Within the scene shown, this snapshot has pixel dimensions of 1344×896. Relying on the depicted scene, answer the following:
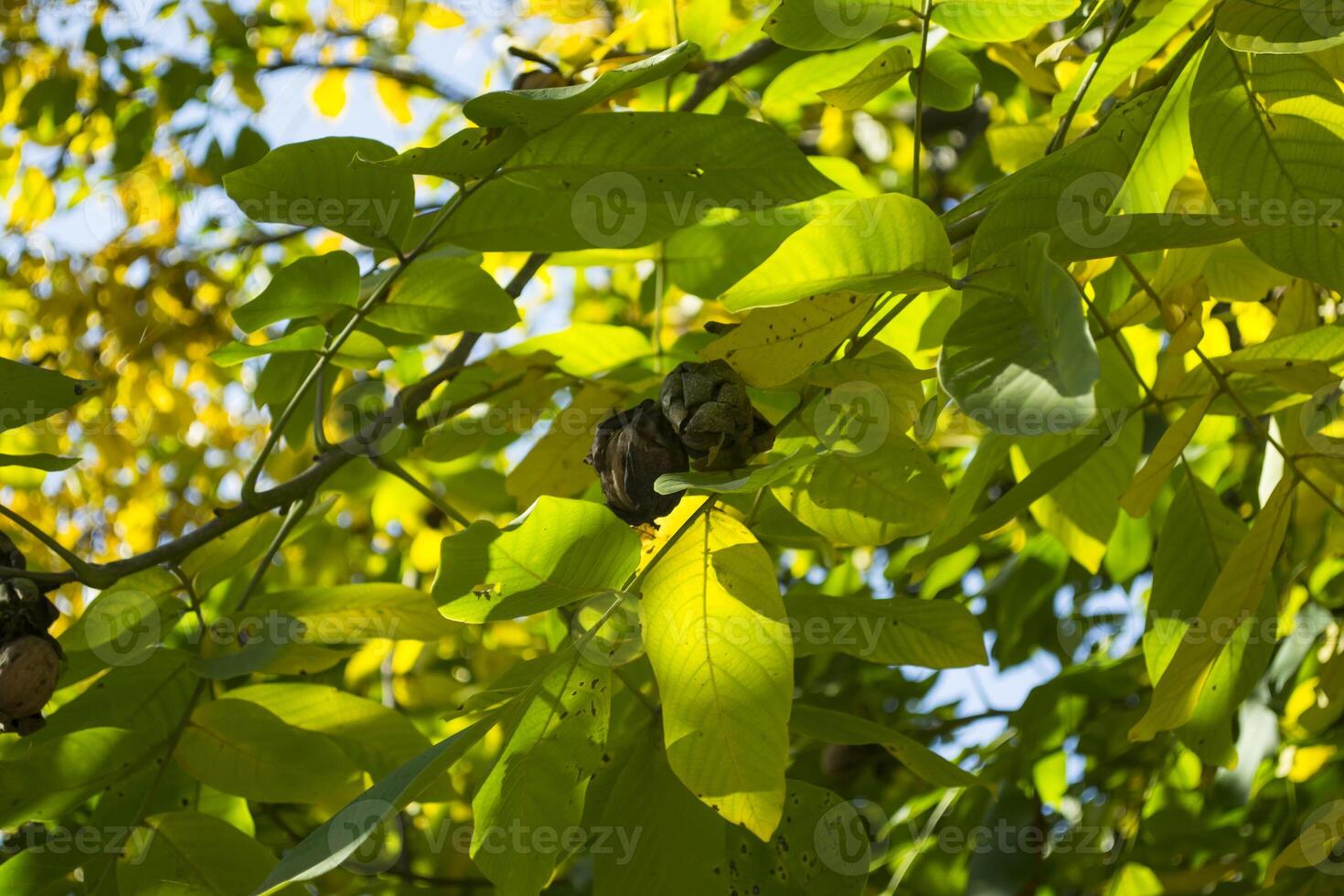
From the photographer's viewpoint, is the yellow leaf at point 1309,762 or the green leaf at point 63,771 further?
the yellow leaf at point 1309,762

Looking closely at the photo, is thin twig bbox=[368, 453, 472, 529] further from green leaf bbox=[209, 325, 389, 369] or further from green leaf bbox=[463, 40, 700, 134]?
green leaf bbox=[463, 40, 700, 134]

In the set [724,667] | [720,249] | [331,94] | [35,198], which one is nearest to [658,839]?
[724,667]

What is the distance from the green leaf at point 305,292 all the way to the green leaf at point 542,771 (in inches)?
19.5

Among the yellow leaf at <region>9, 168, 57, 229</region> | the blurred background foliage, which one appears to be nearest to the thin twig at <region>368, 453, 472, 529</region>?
the blurred background foliage

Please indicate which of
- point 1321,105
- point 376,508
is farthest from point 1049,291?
point 376,508

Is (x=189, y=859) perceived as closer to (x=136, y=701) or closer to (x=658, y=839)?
(x=136, y=701)

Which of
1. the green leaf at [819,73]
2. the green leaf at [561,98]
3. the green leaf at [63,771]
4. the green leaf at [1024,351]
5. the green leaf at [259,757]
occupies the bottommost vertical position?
the green leaf at [259,757]

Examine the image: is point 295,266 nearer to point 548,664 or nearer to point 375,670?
point 548,664

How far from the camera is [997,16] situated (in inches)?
40.2

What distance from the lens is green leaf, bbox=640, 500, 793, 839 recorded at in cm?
75

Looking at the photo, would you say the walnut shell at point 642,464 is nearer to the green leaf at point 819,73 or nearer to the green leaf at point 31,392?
the green leaf at point 31,392

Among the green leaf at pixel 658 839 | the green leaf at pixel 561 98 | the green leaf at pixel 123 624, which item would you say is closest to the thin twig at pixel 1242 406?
the green leaf at pixel 561 98

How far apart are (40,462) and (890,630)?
0.76 meters

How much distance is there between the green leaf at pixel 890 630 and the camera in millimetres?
967
